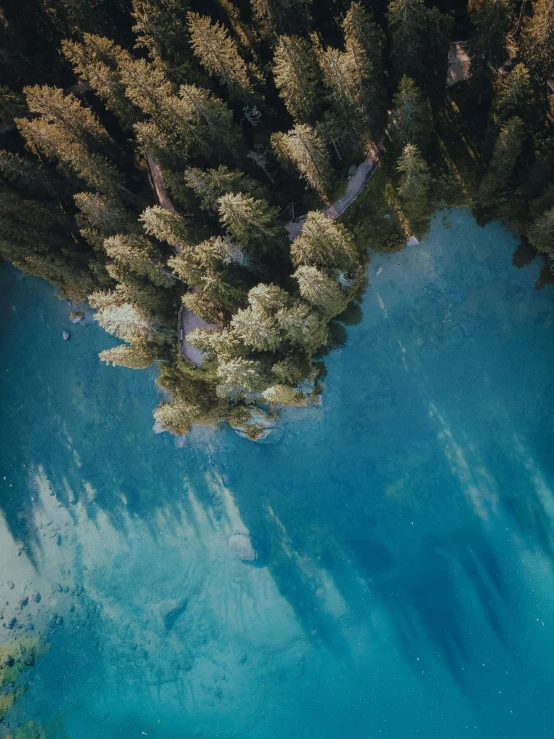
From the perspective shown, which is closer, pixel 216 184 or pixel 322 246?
pixel 216 184

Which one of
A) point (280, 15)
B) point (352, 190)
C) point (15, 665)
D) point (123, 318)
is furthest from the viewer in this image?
point (15, 665)

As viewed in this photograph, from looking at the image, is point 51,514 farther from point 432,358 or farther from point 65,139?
point 432,358

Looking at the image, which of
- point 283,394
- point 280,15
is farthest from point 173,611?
point 280,15

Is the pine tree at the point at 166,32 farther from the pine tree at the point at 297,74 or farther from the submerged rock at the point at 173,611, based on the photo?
the submerged rock at the point at 173,611

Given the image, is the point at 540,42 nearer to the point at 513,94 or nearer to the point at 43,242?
the point at 513,94

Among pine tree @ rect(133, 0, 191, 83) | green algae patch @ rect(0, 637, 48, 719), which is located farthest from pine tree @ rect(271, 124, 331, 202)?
green algae patch @ rect(0, 637, 48, 719)
